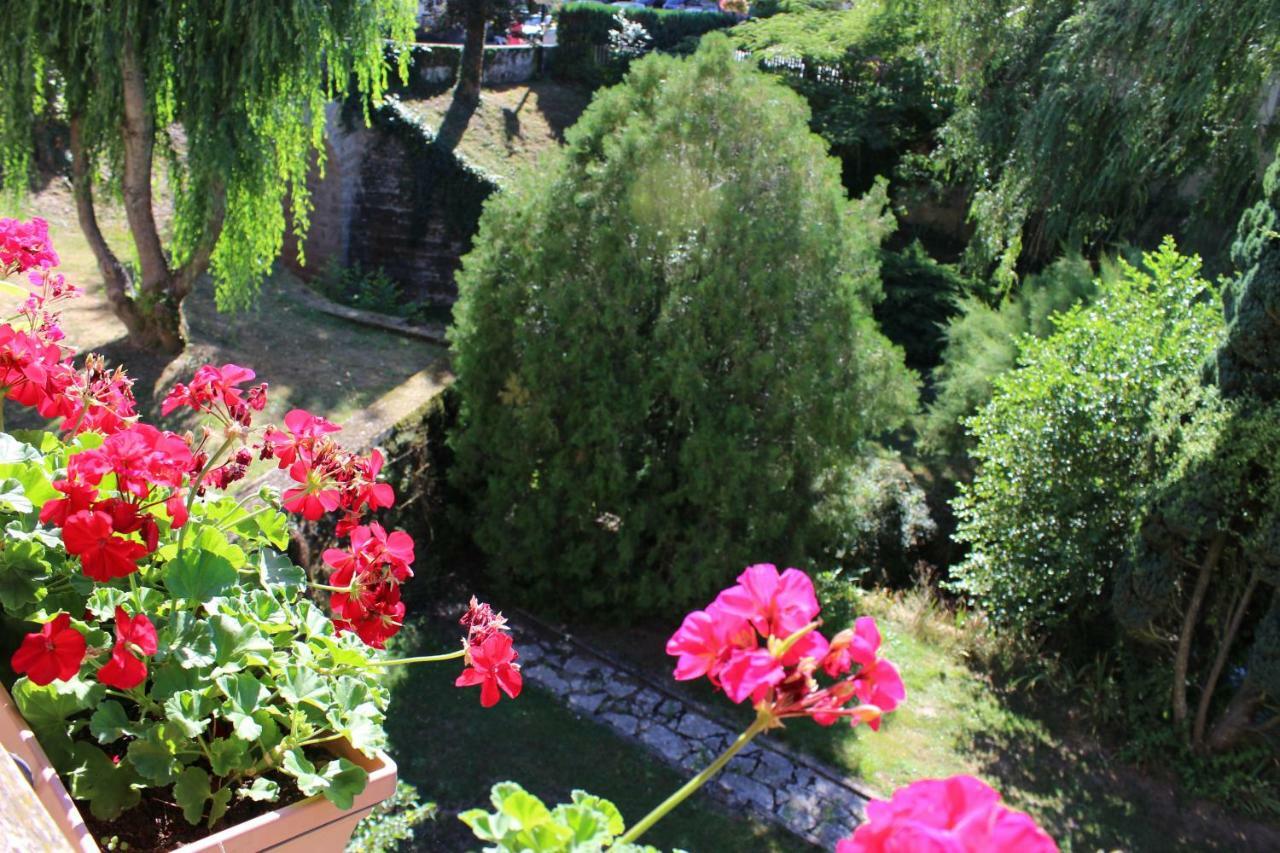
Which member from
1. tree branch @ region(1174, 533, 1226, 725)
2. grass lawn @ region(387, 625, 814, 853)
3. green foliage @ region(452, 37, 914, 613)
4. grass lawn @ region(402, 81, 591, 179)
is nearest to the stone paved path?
grass lawn @ region(387, 625, 814, 853)

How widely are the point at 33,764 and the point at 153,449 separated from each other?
19.3 inches

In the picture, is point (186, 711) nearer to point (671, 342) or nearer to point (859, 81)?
point (671, 342)

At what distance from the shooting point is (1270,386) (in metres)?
6.64

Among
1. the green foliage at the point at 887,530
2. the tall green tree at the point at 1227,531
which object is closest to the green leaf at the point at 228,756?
the tall green tree at the point at 1227,531

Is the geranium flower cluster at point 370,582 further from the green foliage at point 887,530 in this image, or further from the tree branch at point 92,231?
the green foliage at point 887,530

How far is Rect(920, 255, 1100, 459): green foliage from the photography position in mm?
10906

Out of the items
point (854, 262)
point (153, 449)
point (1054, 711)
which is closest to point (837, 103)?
point (854, 262)

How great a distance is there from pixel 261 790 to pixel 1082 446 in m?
7.56

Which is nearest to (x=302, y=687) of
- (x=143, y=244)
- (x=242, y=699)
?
(x=242, y=699)

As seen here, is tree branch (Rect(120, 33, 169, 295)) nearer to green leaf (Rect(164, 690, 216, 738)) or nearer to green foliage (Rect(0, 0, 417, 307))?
green foliage (Rect(0, 0, 417, 307))

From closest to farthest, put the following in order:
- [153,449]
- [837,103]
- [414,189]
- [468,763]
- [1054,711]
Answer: [153,449]
[468,763]
[1054,711]
[414,189]
[837,103]

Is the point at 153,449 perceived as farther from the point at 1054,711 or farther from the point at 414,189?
the point at 414,189

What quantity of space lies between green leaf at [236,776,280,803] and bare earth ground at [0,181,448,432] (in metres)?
6.32

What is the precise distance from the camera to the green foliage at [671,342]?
7.52m
